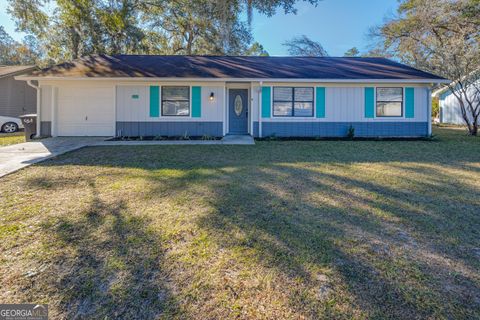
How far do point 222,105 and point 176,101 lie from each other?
178 cm

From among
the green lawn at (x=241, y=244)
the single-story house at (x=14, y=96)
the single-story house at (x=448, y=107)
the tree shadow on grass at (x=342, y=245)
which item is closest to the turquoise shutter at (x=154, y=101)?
the green lawn at (x=241, y=244)

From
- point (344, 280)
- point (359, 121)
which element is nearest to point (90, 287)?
point (344, 280)

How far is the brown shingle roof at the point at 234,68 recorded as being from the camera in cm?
1080

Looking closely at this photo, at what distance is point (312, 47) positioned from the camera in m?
25.0

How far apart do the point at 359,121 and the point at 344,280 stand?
1024 cm

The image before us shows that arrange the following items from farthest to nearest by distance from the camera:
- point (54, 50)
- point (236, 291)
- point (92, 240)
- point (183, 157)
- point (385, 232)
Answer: point (54, 50), point (183, 157), point (385, 232), point (92, 240), point (236, 291)

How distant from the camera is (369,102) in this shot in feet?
36.6

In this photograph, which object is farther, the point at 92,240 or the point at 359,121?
the point at 359,121

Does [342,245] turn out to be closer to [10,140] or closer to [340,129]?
[340,129]

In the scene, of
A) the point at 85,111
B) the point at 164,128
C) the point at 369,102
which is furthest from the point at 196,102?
the point at 369,102

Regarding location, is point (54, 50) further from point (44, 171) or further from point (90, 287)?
point (90, 287)

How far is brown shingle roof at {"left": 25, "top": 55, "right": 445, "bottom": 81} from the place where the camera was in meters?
10.8

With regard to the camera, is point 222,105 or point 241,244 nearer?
point 241,244

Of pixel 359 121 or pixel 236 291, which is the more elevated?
pixel 359 121
